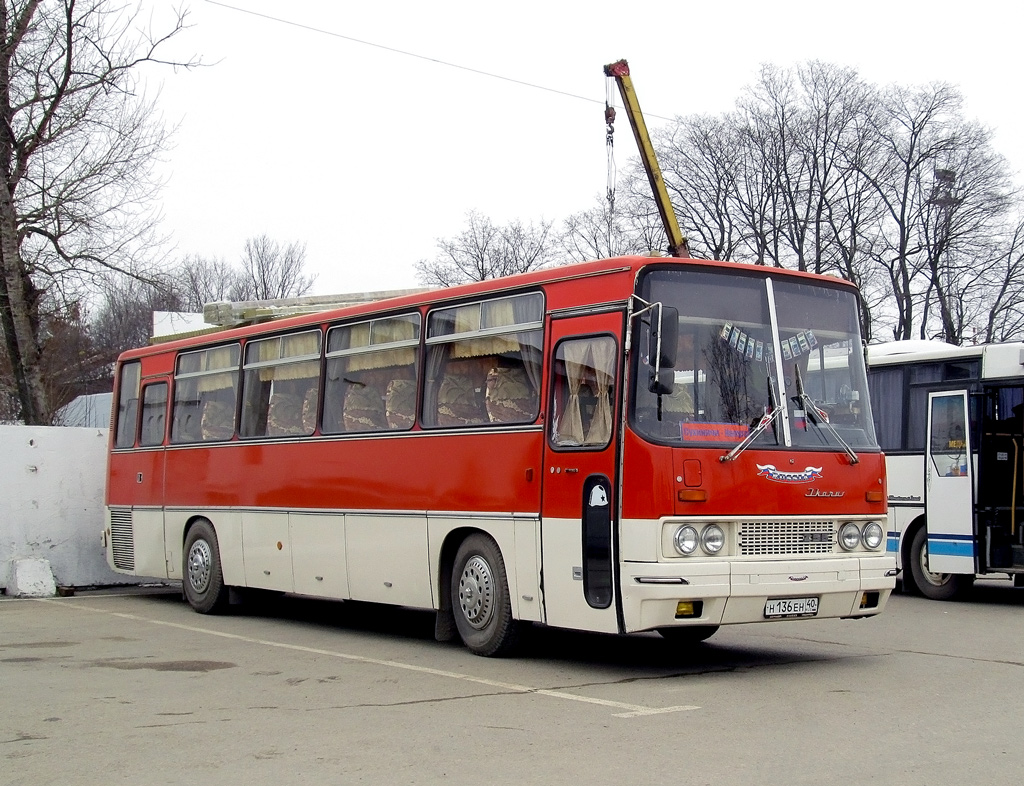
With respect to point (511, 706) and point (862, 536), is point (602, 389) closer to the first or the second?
point (862, 536)

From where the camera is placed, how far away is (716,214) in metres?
49.7

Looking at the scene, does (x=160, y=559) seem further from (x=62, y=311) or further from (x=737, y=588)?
(x=62, y=311)

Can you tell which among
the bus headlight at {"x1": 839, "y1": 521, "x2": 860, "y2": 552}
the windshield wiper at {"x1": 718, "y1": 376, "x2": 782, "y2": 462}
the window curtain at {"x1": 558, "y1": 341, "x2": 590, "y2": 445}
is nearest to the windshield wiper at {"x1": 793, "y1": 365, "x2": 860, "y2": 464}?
the windshield wiper at {"x1": 718, "y1": 376, "x2": 782, "y2": 462}

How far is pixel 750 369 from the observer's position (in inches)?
394

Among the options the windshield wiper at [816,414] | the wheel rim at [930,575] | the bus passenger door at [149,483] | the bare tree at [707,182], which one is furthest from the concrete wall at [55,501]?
the bare tree at [707,182]

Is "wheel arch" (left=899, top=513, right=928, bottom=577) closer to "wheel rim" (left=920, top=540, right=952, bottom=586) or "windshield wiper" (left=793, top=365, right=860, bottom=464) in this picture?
"wheel rim" (left=920, top=540, right=952, bottom=586)

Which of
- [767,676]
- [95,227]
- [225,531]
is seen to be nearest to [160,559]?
[225,531]

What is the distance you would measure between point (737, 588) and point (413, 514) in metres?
3.58

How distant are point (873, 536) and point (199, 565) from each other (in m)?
8.78

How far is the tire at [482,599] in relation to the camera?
35.2ft

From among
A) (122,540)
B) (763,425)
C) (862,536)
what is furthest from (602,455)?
(122,540)

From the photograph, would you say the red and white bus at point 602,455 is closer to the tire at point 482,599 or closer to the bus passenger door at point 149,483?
the tire at point 482,599

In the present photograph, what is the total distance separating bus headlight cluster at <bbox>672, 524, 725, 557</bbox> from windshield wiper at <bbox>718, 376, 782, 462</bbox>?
545 millimetres

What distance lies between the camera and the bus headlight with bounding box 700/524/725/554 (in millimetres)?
9500
